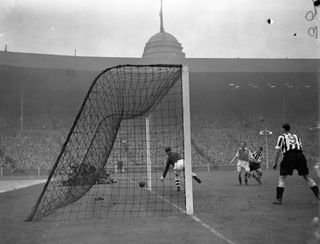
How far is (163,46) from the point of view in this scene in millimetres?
49156

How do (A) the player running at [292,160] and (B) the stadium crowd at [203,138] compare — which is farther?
(B) the stadium crowd at [203,138]

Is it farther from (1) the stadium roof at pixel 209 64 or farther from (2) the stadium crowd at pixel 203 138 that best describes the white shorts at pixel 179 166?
(1) the stadium roof at pixel 209 64

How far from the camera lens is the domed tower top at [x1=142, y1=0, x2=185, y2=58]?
161 ft

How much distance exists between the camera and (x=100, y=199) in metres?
9.82

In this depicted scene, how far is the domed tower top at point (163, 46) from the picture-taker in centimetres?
4903

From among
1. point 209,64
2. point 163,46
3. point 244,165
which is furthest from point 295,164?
point 163,46

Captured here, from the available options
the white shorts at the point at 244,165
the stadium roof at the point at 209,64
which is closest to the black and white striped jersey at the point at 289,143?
the white shorts at the point at 244,165

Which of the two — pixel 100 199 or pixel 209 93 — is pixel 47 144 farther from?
pixel 100 199

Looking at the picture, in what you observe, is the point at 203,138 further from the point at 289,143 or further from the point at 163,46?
the point at 289,143

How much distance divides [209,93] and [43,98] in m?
17.8

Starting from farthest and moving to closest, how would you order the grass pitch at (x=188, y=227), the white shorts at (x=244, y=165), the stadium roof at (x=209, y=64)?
the stadium roof at (x=209, y=64)
the white shorts at (x=244, y=165)
the grass pitch at (x=188, y=227)

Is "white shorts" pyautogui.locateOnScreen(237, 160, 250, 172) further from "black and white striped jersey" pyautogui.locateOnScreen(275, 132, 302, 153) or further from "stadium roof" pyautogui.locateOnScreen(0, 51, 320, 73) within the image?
"stadium roof" pyautogui.locateOnScreen(0, 51, 320, 73)

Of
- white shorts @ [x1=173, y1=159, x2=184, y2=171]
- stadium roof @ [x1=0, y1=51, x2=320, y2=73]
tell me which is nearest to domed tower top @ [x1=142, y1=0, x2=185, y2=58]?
stadium roof @ [x1=0, y1=51, x2=320, y2=73]

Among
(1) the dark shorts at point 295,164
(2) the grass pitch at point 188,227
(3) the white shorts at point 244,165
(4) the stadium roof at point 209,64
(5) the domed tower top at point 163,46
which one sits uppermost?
(5) the domed tower top at point 163,46
